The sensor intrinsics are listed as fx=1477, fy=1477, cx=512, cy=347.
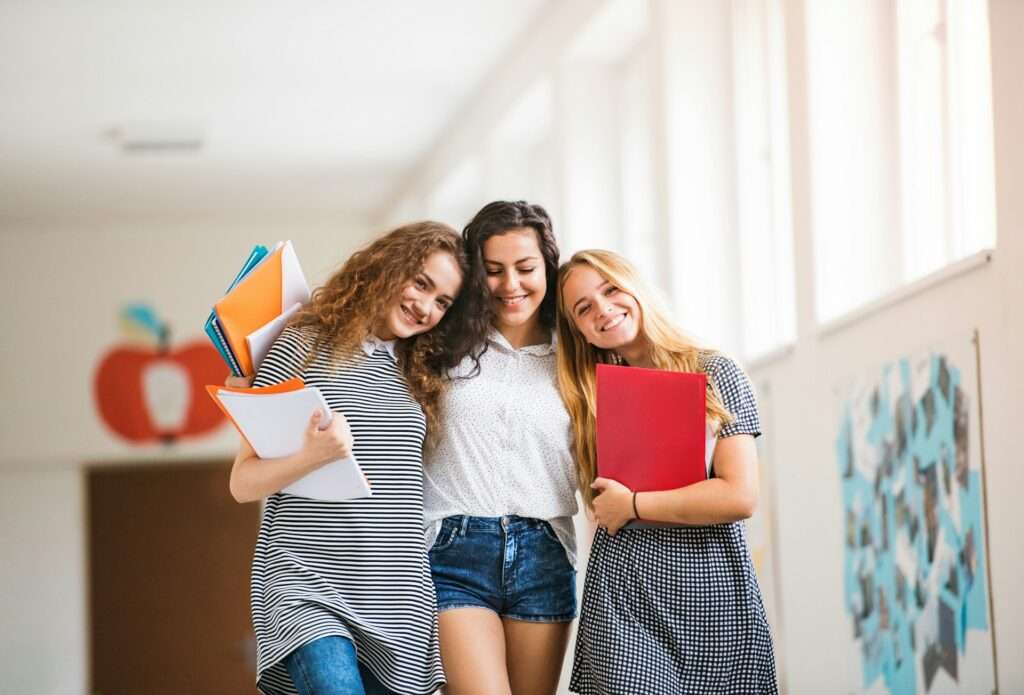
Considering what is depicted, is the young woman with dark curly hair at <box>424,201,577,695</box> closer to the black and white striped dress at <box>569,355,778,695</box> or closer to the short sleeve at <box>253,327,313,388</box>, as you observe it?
the black and white striped dress at <box>569,355,778,695</box>

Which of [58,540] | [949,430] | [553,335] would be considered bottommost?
[58,540]

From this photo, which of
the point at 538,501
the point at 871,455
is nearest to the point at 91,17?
the point at 871,455

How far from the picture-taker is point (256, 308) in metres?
2.62

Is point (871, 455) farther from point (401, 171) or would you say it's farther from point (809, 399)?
point (401, 171)

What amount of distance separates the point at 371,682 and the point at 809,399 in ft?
7.17

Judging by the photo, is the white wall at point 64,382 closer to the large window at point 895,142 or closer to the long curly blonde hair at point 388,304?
the large window at point 895,142

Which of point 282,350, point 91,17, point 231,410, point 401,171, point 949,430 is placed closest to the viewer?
point 231,410

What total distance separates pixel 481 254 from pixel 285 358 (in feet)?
1.42

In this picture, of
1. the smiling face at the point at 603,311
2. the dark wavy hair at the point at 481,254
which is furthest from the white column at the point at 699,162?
the smiling face at the point at 603,311

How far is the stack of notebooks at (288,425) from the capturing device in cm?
235

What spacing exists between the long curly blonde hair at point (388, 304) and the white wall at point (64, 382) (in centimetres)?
683

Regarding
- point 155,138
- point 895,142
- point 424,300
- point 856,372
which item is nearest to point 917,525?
point 856,372

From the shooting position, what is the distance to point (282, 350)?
257 centimetres

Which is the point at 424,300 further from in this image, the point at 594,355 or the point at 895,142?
the point at 895,142
